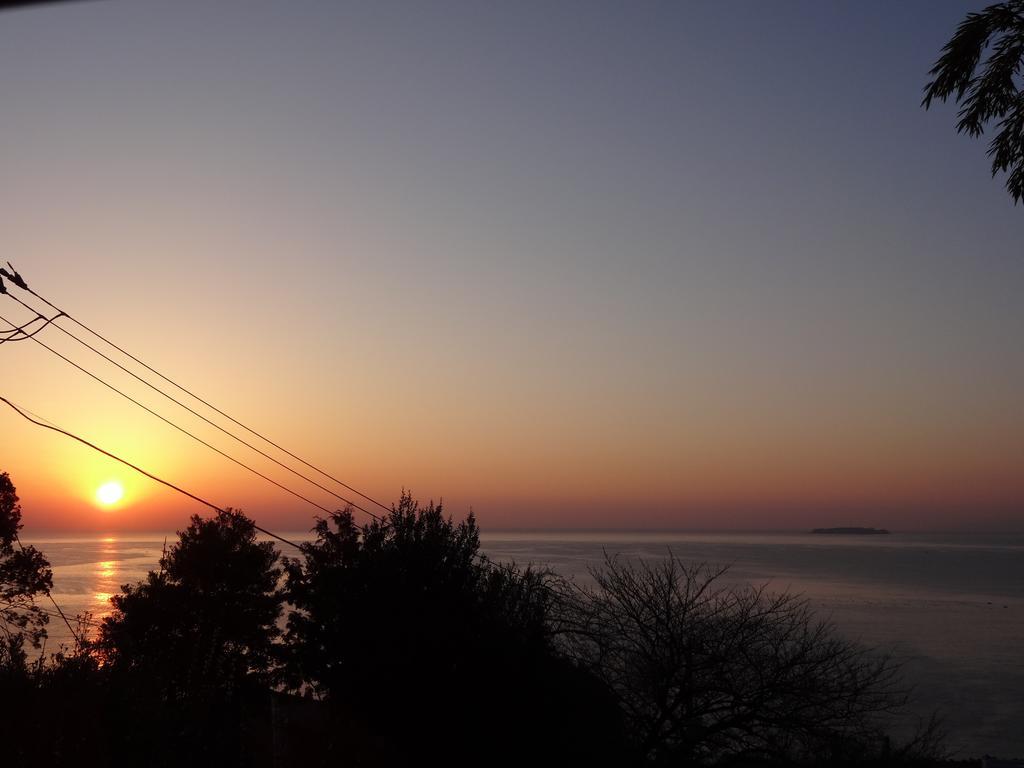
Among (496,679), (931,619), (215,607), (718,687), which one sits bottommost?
(931,619)

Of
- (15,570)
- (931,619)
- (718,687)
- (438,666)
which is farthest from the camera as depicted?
(931,619)

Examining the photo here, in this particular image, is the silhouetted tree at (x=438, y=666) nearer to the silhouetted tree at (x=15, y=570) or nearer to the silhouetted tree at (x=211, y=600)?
the silhouetted tree at (x=15, y=570)

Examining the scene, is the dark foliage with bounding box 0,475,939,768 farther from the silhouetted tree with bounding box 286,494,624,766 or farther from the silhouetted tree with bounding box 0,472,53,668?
the silhouetted tree with bounding box 0,472,53,668

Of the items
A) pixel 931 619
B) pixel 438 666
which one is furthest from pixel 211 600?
pixel 931 619

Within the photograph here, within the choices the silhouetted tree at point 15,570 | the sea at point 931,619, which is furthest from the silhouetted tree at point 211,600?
the sea at point 931,619

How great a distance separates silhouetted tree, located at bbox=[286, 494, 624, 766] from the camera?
15.7 m

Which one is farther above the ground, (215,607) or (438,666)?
(438,666)

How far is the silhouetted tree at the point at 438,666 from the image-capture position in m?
15.7

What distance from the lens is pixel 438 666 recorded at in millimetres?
15852

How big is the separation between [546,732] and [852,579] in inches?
5974

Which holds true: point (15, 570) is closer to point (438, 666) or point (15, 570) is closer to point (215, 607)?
point (215, 607)

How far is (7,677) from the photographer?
11.0 meters

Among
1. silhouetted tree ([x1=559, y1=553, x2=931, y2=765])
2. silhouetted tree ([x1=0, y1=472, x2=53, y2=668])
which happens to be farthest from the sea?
silhouetted tree ([x1=0, y1=472, x2=53, y2=668])

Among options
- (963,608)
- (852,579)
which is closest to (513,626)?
(963,608)
